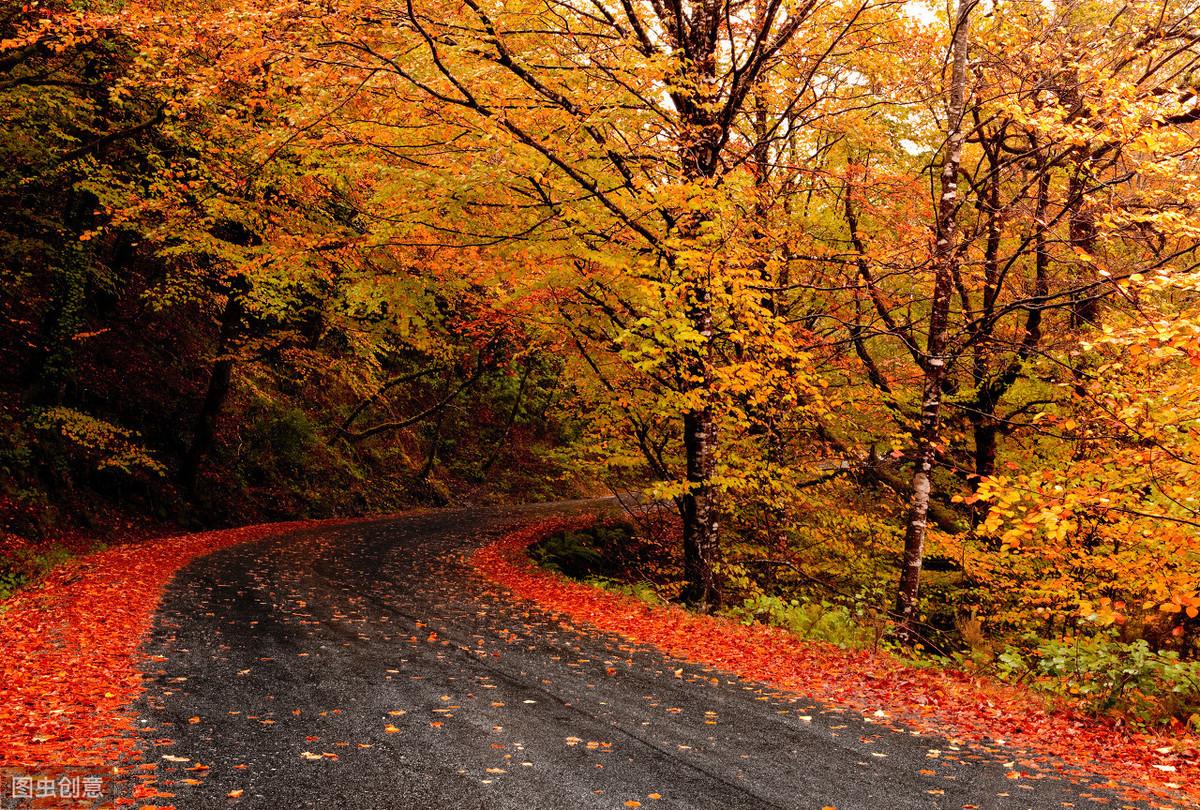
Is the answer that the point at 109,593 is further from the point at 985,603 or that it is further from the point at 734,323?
the point at 985,603

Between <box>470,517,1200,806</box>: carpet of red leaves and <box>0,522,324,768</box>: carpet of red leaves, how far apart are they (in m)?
5.58

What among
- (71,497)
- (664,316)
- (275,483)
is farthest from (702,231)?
(275,483)

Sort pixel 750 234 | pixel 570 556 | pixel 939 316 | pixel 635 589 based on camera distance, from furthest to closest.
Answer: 1. pixel 570 556
2. pixel 635 589
3. pixel 750 234
4. pixel 939 316

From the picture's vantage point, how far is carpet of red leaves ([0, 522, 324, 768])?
17.1ft

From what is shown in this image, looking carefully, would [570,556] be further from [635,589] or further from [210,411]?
[210,411]

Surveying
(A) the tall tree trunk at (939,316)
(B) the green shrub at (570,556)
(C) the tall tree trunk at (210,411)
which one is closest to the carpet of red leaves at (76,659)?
(C) the tall tree trunk at (210,411)

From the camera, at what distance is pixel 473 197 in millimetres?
11484

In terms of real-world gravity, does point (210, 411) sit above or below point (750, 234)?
below

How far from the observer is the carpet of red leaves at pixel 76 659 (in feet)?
17.1

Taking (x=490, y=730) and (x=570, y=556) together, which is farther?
(x=570, y=556)

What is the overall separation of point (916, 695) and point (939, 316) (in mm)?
4575

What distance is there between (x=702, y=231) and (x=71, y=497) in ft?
47.5

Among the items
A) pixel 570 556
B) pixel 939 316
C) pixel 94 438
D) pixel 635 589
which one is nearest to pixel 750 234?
pixel 939 316

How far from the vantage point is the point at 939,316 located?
31.6 feet
